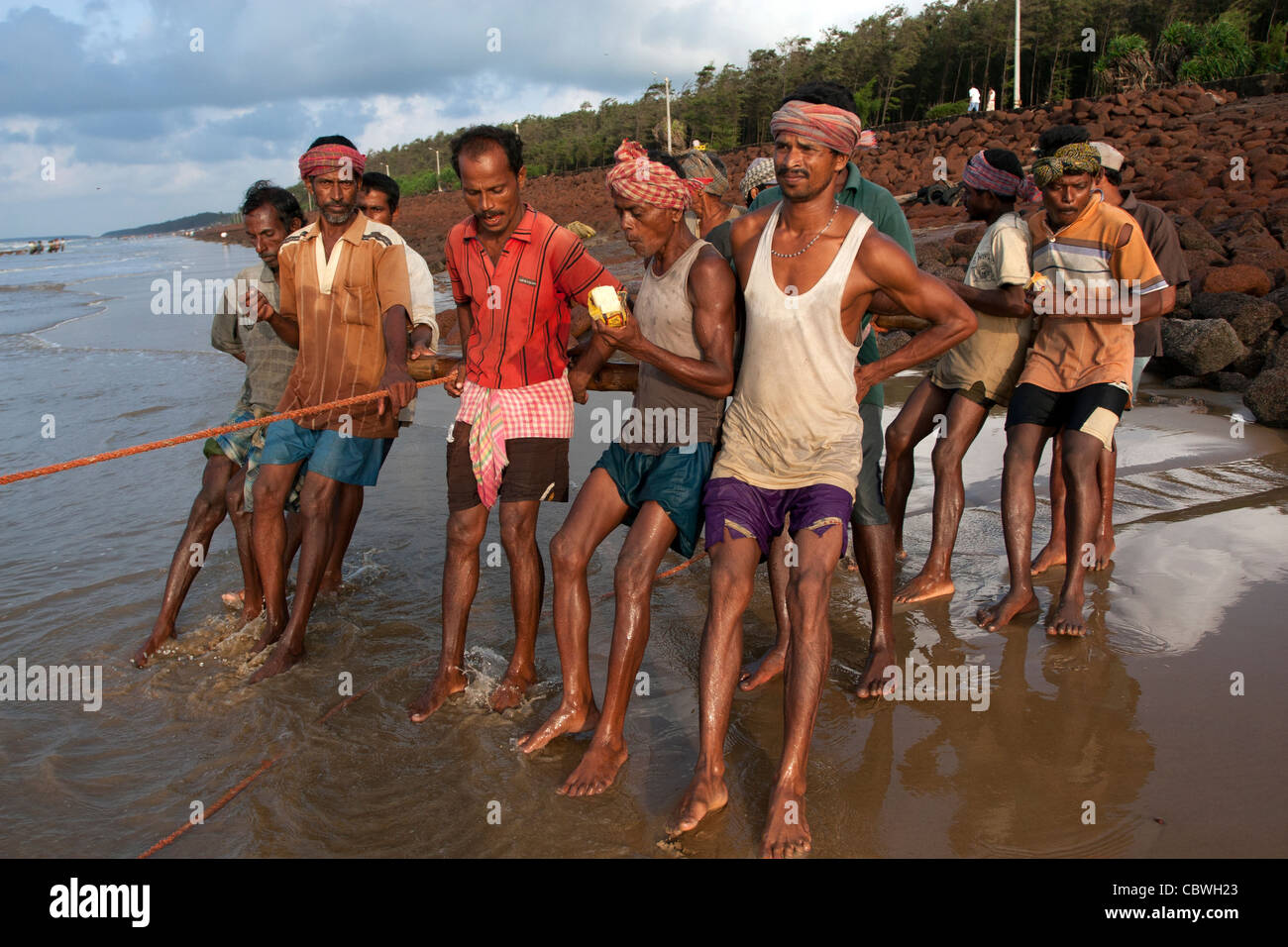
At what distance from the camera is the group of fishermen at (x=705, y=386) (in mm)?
3086

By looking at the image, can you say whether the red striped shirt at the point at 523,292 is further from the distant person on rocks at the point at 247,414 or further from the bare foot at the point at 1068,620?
the bare foot at the point at 1068,620

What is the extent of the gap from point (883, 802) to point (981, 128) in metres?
31.0

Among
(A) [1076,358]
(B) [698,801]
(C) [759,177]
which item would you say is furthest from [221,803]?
(A) [1076,358]

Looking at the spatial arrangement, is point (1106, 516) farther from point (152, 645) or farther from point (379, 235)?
point (152, 645)

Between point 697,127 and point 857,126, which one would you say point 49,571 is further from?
point 697,127

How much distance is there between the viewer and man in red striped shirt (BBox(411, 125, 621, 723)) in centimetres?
368

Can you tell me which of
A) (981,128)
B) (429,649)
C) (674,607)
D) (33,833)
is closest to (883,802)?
(674,607)

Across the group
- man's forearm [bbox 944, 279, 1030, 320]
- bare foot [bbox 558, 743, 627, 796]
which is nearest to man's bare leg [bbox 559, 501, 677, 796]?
bare foot [bbox 558, 743, 627, 796]

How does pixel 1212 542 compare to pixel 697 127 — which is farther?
pixel 697 127

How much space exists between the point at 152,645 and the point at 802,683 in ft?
10.6

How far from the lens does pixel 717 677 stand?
2943 millimetres

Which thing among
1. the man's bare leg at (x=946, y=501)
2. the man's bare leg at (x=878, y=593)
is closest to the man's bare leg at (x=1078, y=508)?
the man's bare leg at (x=946, y=501)

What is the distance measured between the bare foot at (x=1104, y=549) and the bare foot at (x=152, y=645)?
4465mm
